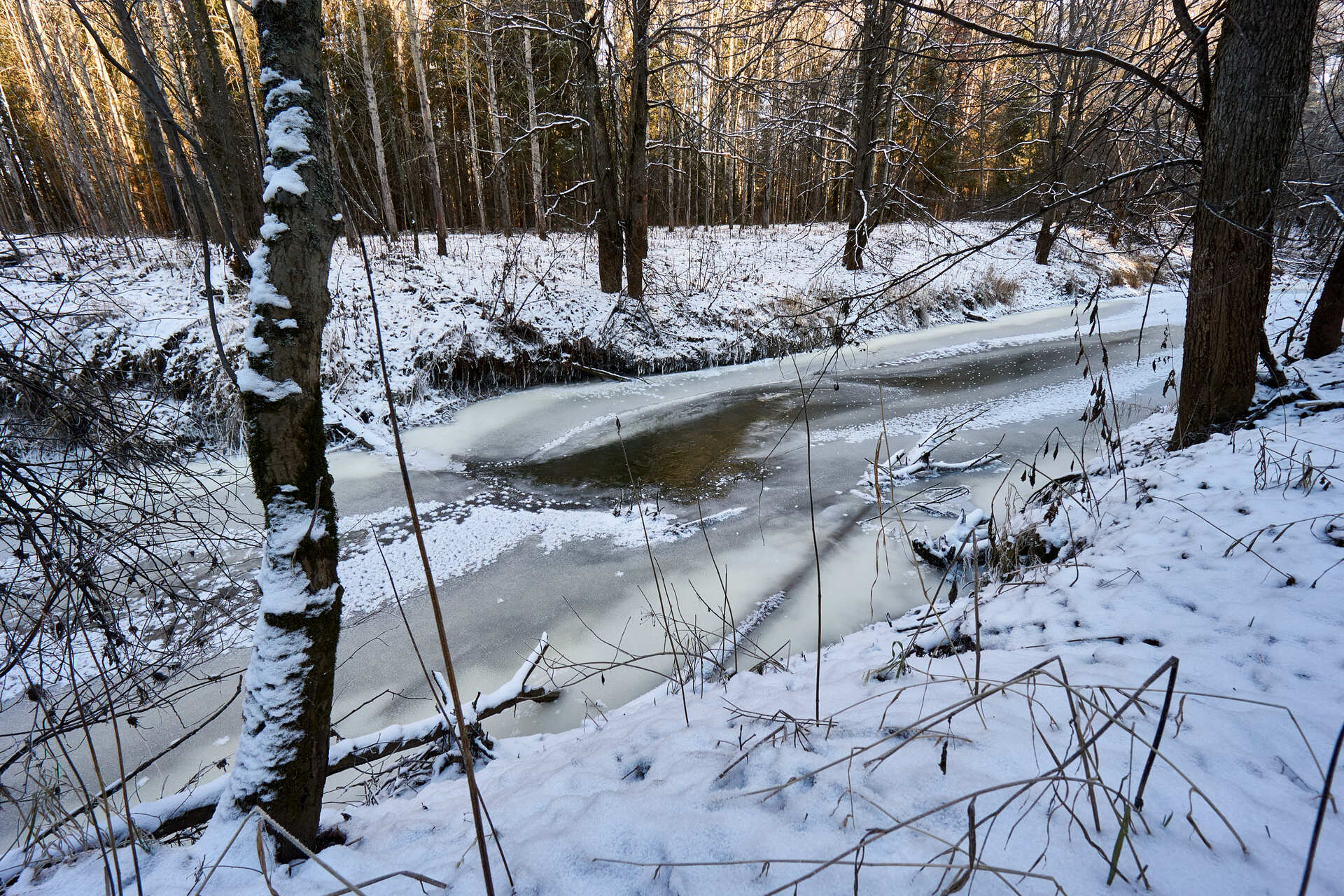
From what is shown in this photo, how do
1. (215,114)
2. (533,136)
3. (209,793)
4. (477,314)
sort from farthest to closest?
(533,136) → (477,314) → (215,114) → (209,793)

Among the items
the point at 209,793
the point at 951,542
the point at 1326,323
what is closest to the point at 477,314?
the point at 951,542

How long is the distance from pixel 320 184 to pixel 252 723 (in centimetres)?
135

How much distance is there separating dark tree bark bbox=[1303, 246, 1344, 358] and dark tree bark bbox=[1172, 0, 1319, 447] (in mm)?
1626

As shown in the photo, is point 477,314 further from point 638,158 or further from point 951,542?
point 951,542

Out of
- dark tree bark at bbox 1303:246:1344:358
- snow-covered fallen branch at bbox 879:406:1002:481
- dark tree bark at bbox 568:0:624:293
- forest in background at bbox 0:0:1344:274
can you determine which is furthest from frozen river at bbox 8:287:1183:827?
dark tree bark at bbox 568:0:624:293

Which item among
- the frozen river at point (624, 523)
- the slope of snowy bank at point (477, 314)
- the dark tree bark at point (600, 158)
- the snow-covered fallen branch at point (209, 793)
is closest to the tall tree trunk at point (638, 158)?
the dark tree bark at point (600, 158)

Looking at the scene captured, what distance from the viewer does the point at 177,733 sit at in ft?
9.05

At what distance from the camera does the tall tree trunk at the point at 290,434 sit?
1347 mm

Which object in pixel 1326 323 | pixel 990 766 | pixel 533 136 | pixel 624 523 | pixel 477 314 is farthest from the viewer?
pixel 533 136

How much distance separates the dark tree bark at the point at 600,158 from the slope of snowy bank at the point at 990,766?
27.2 ft

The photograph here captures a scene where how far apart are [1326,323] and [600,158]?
27.2 feet

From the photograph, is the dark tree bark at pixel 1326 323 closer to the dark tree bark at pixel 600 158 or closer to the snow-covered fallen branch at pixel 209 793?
the snow-covered fallen branch at pixel 209 793

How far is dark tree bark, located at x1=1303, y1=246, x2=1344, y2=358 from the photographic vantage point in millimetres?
4152

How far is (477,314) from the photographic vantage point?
841cm
